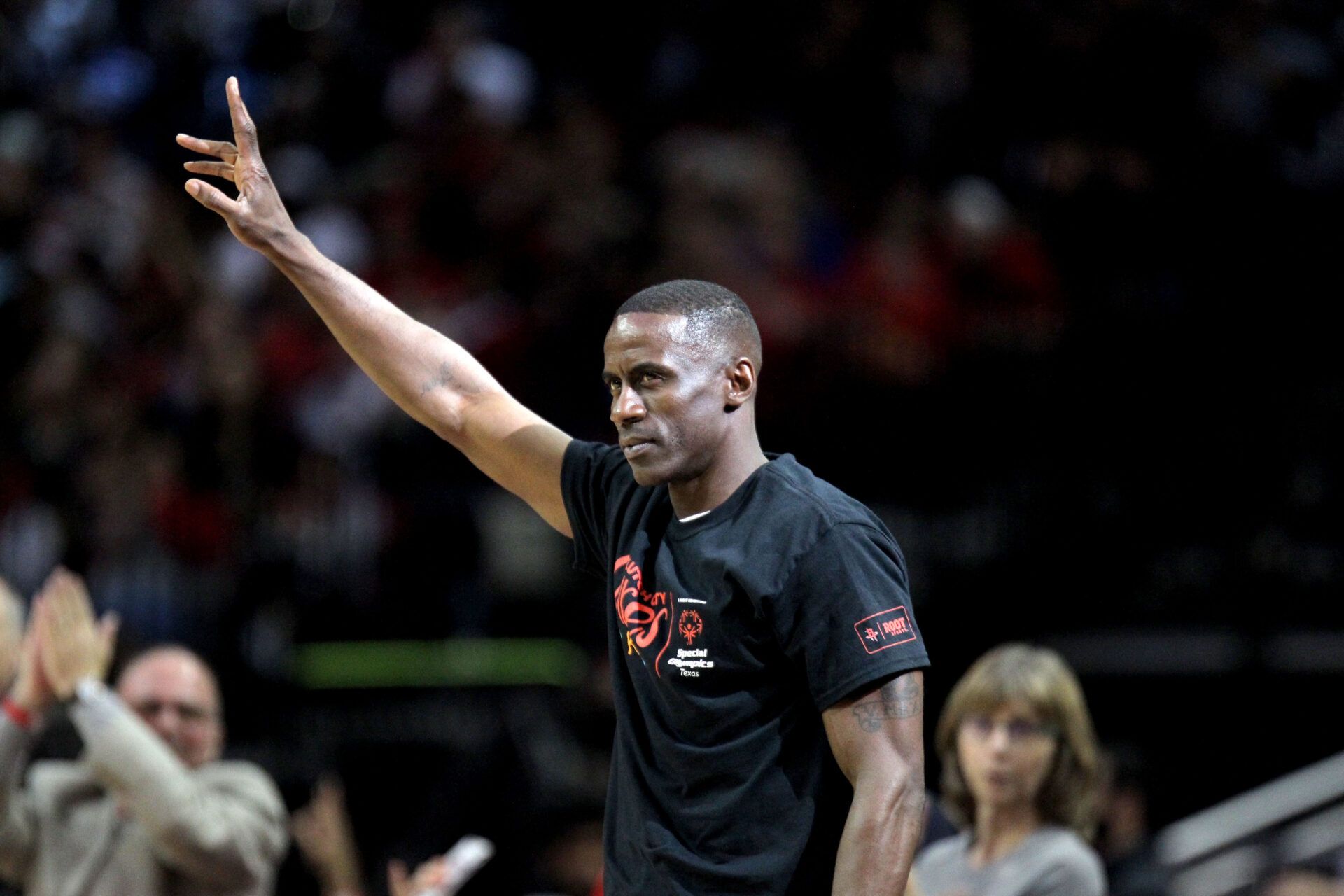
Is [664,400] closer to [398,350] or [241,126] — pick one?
[398,350]

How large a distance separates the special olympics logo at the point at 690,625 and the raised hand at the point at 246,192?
1168 millimetres

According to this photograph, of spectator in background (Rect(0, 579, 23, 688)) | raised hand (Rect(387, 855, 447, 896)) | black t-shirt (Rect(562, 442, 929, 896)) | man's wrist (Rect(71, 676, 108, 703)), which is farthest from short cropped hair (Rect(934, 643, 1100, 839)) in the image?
spectator in background (Rect(0, 579, 23, 688))

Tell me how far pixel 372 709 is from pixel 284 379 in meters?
2.18

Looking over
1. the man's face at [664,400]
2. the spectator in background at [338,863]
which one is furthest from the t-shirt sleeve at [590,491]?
the spectator in background at [338,863]

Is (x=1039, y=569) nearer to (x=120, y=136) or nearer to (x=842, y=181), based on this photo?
(x=842, y=181)

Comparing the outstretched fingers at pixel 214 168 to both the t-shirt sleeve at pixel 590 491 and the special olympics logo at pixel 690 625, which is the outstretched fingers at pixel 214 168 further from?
the special olympics logo at pixel 690 625

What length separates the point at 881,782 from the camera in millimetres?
2842

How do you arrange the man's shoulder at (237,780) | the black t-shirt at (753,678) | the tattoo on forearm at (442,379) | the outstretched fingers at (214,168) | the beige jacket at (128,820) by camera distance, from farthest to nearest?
the man's shoulder at (237,780), the beige jacket at (128,820), the tattoo on forearm at (442,379), the outstretched fingers at (214,168), the black t-shirt at (753,678)

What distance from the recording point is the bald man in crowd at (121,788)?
14.9 feet

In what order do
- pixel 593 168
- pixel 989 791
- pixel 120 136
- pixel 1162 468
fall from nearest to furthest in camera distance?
pixel 989 791 < pixel 1162 468 < pixel 593 168 < pixel 120 136

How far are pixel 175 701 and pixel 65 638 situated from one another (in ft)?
1.29

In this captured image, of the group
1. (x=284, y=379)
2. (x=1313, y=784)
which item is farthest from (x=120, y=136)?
(x=1313, y=784)

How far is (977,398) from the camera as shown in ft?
27.3

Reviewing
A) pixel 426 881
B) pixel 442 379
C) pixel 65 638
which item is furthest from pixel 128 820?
pixel 442 379
